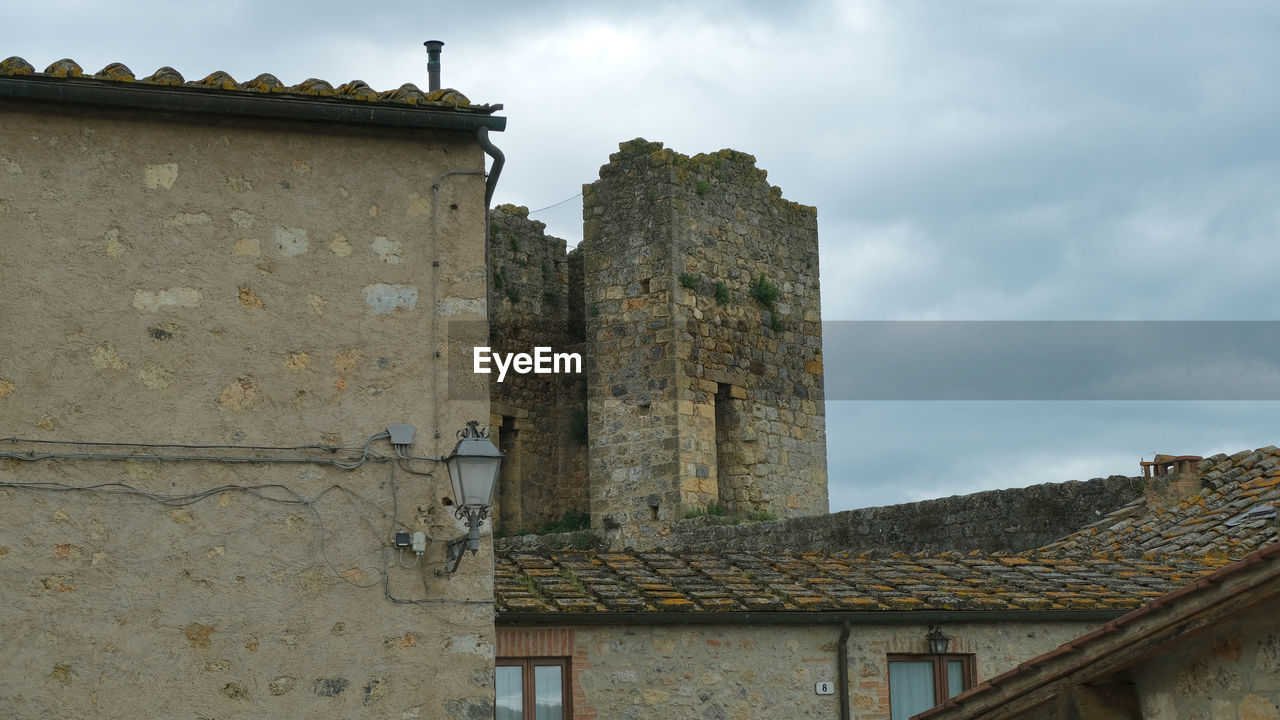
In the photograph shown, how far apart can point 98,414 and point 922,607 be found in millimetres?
5500

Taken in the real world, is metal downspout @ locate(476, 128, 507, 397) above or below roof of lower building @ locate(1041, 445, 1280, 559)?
above

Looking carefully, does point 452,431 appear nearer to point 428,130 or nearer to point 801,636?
point 428,130

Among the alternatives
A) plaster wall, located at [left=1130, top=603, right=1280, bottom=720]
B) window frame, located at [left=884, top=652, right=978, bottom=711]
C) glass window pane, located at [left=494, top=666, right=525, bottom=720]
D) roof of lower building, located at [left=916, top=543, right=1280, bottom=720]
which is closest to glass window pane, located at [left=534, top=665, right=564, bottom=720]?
glass window pane, located at [left=494, top=666, right=525, bottom=720]

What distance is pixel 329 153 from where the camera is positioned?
8398 millimetres

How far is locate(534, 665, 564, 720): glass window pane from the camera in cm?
999

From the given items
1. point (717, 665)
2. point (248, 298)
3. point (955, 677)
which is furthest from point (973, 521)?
point (248, 298)

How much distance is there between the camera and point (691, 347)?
2097 cm

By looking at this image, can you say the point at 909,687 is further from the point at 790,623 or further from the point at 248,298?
the point at 248,298

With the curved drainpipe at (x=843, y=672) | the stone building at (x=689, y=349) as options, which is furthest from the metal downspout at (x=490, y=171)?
the stone building at (x=689, y=349)

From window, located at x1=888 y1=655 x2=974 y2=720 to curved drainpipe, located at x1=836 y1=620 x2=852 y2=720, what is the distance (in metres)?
0.46

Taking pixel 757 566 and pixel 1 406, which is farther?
pixel 757 566

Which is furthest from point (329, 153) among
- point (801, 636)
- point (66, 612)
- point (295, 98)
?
point (801, 636)

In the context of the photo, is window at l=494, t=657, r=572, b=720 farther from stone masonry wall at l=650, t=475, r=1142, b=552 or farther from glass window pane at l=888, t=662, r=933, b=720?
stone masonry wall at l=650, t=475, r=1142, b=552

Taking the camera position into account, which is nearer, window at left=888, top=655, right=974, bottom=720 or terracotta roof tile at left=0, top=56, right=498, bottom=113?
terracotta roof tile at left=0, top=56, right=498, bottom=113
